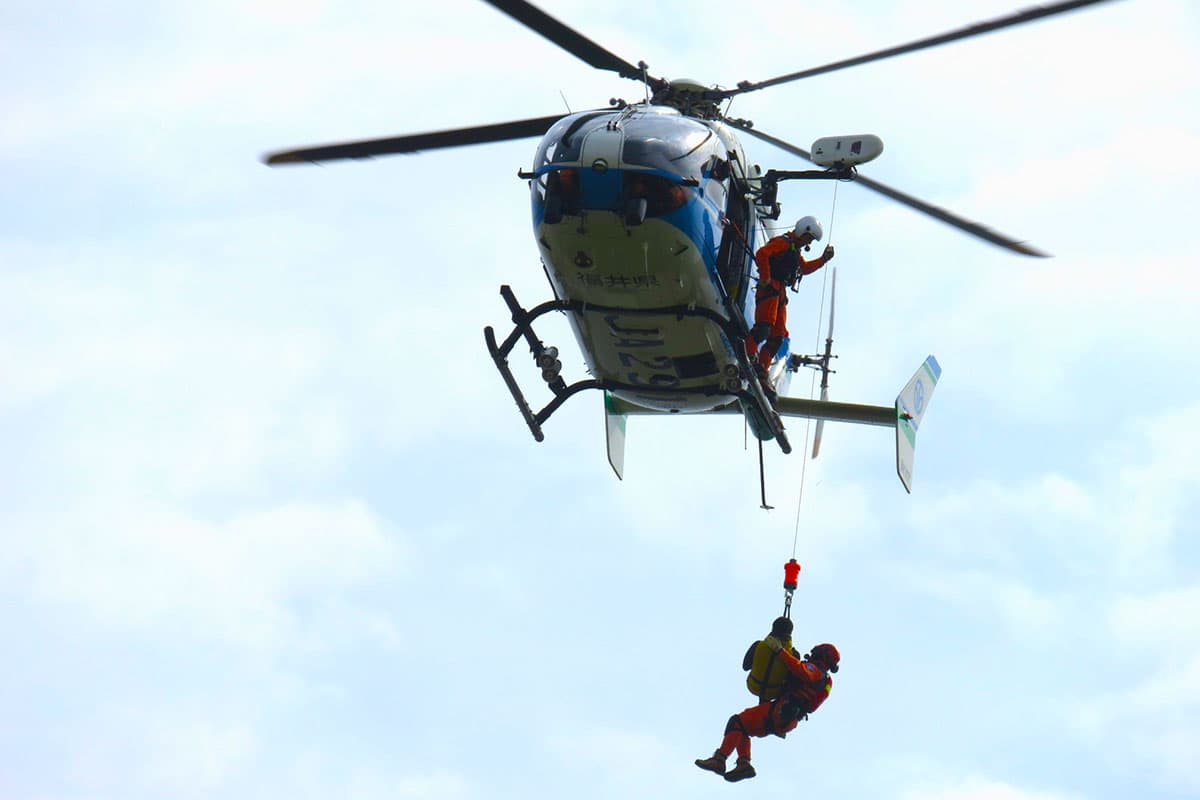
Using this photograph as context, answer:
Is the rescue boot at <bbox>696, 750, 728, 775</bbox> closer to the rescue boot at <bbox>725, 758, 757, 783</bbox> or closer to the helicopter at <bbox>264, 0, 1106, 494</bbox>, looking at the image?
the rescue boot at <bbox>725, 758, 757, 783</bbox>

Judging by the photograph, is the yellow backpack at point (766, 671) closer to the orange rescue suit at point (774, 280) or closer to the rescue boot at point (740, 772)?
the rescue boot at point (740, 772)

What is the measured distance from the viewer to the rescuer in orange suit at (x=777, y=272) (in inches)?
770

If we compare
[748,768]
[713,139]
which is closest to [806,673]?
[748,768]

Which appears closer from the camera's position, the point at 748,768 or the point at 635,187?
the point at 635,187

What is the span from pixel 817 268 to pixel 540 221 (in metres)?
3.45

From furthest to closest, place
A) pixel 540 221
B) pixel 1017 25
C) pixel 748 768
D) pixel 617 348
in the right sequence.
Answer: pixel 748 768
pixel 617 348
pixel 540 221
pixel 1017 25

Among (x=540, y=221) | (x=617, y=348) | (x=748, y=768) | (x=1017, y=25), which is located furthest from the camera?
(x=748, y=768)

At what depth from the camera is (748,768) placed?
67.9 ft

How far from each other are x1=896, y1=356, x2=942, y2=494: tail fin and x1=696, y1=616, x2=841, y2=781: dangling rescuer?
2.25 meters

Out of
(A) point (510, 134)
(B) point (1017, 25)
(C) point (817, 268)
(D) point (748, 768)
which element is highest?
(B) point (1017, 25)

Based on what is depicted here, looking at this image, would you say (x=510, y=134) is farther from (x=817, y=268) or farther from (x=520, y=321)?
(x=817, y=268)

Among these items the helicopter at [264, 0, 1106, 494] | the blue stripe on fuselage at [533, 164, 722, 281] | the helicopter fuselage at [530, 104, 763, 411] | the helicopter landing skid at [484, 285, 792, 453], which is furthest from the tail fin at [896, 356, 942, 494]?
the blue stripe on fuselage at [533, 164, 722, 281]

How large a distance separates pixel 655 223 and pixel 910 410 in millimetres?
5827

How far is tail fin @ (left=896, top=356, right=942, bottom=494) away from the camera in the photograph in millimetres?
21484
